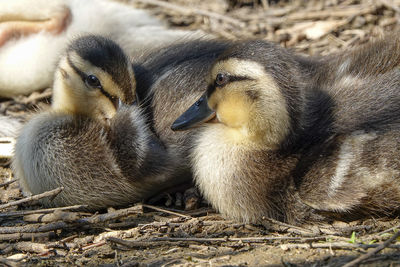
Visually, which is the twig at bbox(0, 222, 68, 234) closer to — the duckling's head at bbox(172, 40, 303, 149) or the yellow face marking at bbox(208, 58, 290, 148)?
the duckling's head at bbox(172, 40, 303, 149)

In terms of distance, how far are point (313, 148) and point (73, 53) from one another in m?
1.21

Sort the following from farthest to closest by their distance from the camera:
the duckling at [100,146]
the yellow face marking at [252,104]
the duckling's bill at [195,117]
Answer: the duckling at [100,146]
the duckling's bill at [195,117]
the yellow face marking at [252,104]

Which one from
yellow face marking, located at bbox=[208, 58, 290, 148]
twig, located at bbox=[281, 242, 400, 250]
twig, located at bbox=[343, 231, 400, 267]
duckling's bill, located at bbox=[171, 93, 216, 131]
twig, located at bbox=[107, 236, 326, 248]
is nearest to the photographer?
twig, located at bbox=[343, 231, 400, 267]

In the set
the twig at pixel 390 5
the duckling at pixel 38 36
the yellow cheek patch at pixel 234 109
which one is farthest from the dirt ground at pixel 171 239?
the twig at pixel 390 5

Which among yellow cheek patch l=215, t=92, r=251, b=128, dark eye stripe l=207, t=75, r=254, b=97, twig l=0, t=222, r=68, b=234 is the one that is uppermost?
dark eye stripe l=207, t=75, r=254, b=97

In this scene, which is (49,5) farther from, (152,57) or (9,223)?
(9,223)

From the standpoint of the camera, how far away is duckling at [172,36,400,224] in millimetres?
2756

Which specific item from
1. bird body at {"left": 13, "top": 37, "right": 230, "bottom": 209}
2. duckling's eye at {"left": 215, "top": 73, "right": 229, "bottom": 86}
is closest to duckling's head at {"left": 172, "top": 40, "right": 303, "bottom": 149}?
duckling's eye at {"left": 215, "top": 73, "right": 229, "bottom": 86}

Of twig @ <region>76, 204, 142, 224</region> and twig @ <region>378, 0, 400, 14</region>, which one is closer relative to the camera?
twig @ <region>76, 204, 142, 224</region>

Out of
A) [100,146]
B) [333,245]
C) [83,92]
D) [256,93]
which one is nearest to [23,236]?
[100,146]

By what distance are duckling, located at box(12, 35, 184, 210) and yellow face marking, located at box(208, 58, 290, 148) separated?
0.40m

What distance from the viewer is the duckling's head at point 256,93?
9.16 ft

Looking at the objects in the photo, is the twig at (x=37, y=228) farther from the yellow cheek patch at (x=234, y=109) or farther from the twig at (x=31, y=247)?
the yellow cheek patch at (x=234, y=109)

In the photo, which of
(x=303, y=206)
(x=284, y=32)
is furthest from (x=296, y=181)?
(x=284, y=32)
